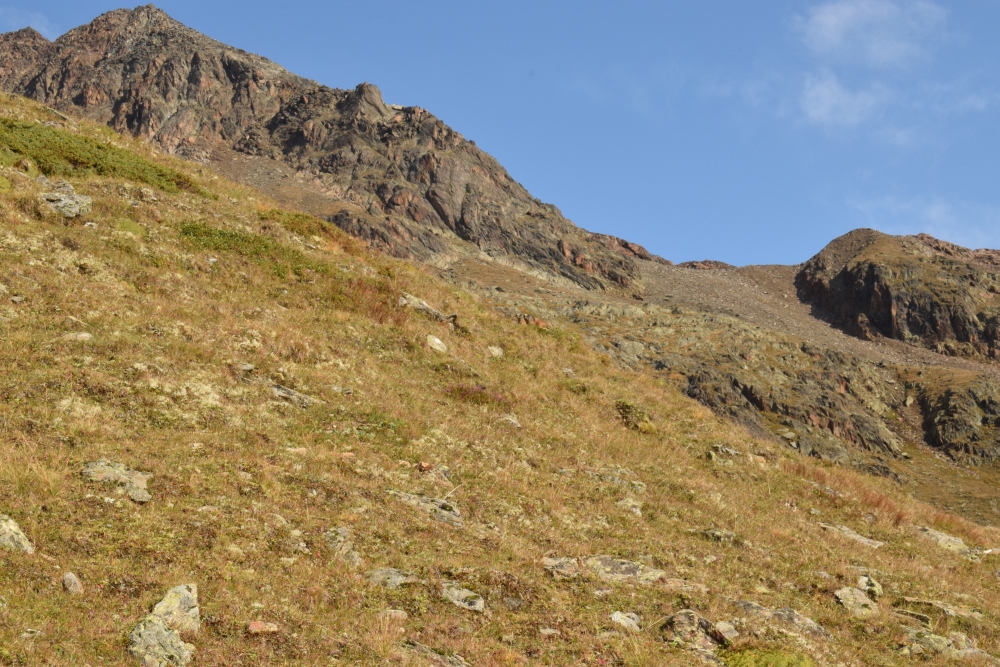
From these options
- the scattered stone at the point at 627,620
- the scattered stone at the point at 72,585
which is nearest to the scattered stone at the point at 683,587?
the scattered stone at the point at 627,620

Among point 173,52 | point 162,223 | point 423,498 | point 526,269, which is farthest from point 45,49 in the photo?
point 423,498

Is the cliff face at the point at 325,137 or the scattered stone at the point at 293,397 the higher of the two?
the cliff face at the point at 325,137

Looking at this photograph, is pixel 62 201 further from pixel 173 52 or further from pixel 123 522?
pixel 173 52

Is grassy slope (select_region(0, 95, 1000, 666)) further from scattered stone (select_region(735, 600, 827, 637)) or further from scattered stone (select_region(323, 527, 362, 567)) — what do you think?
scattered stone (select_region(735, 600, 827, 637))

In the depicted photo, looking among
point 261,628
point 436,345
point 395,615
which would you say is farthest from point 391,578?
point 436,345

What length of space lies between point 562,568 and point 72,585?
688cm

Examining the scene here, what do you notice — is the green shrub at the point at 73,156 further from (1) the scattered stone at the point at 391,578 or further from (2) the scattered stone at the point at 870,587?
(2) the scattered stone at the point at 870,587

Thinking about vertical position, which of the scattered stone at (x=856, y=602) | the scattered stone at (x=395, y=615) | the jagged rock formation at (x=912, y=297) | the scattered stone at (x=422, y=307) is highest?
the jagged rock formation at (x=912, y=297)

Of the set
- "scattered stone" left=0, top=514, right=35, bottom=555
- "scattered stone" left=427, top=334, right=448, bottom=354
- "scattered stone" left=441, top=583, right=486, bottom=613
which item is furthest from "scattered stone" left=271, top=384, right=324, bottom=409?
"scattered stone" left=0, top=514, right=35, bottom=555

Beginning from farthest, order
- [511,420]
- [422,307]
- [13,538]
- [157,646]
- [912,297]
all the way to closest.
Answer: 1. [912,297]
2. [422,307]
3. [511,420]
4. [13,538]
5. [157,646]

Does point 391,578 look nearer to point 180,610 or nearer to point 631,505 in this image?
point 180,610

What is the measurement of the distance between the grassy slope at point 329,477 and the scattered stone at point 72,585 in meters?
0.13

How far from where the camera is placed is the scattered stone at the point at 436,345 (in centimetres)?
1995

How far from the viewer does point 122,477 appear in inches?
363
